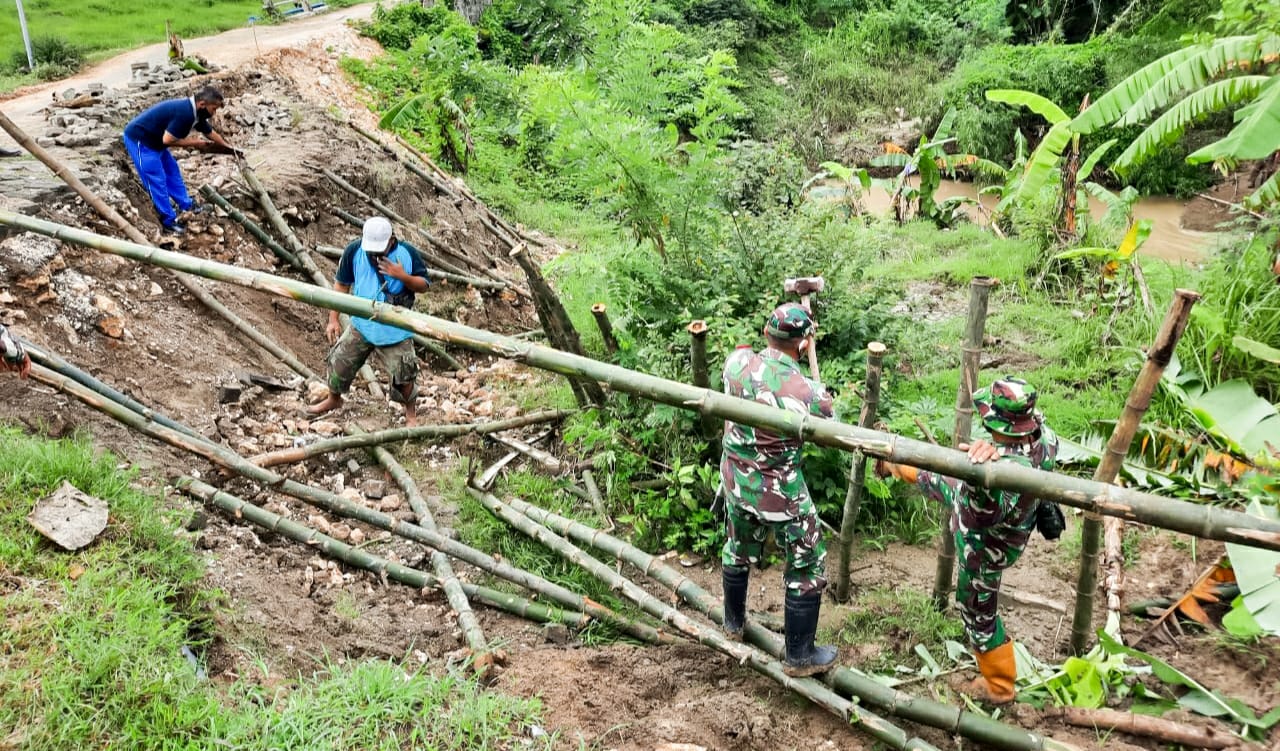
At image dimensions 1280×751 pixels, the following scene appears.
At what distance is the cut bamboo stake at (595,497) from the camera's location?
516 centimetres

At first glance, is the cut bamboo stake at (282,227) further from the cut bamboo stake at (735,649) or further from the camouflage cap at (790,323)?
the camouflage cap at (790,323)

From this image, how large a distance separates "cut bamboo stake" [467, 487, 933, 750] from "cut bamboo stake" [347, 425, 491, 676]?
58 cm

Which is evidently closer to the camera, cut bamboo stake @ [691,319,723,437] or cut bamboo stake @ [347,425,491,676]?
cut bamboo stake @ [347,425,491,676]

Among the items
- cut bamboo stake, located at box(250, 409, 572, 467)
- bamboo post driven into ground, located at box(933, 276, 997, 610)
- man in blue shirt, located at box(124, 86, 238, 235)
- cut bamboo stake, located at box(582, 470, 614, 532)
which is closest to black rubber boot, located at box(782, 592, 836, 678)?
bamboo post driven into ground, located at box(933, 276, 997, 610)

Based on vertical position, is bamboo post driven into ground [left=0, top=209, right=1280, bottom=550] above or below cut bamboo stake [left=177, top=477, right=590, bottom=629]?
above

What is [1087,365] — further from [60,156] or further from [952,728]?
[60,156]

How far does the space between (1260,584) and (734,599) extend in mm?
2489

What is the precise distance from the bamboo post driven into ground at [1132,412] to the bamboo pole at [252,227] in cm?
672

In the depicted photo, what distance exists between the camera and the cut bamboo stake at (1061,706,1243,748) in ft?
10.6

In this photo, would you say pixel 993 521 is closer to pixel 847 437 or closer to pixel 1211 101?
pixel 847 437

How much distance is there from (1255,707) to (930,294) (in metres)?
6.71

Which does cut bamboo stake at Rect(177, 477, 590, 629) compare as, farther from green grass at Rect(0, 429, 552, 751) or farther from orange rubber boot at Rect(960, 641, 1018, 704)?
orange rubber boot at Rect(960, 641, 1018, 704)

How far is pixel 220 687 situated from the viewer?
3.15 m

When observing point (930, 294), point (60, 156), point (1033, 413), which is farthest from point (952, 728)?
point (60, 156)
